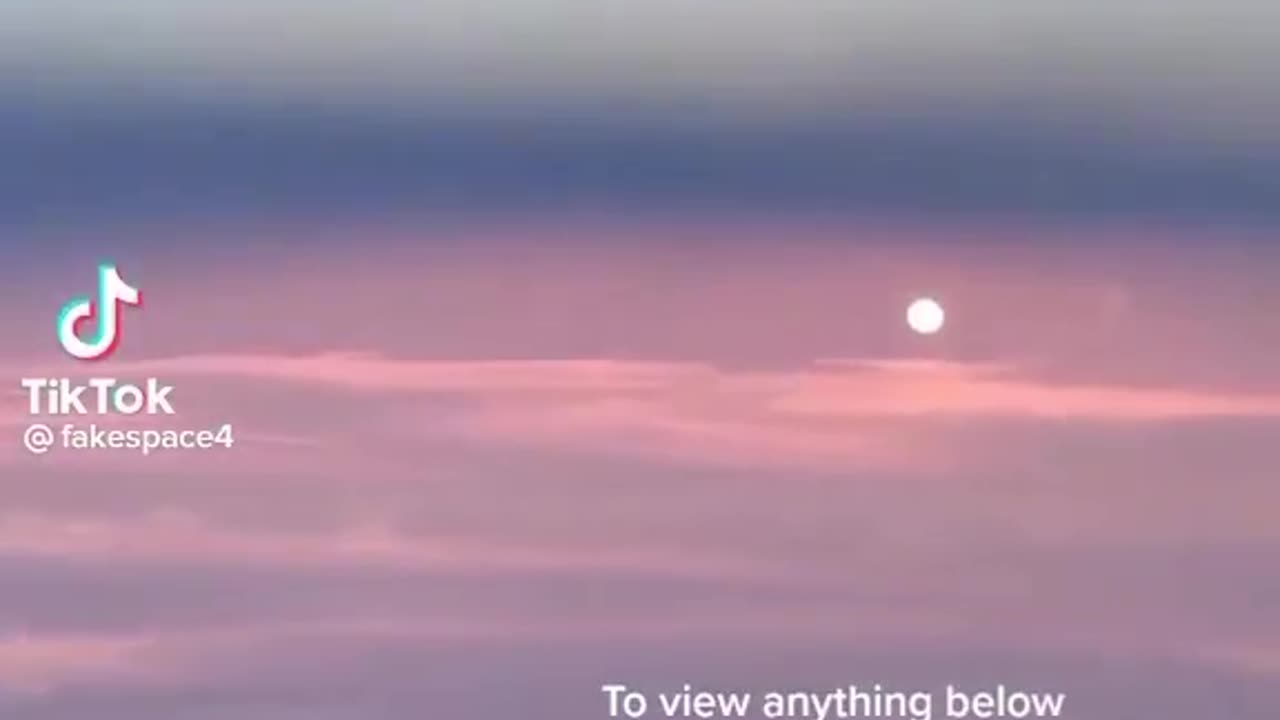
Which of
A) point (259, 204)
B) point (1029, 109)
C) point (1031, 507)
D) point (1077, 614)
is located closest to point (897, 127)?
point (1029, 109)

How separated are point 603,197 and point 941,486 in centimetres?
63

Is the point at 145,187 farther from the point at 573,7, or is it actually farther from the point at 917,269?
the point at 917,269

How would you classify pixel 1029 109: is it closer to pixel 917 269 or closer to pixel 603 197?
pixel 917 269

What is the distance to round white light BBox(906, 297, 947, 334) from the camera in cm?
226

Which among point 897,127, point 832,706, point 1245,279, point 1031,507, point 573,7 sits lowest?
point 832,706

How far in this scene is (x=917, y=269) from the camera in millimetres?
2260

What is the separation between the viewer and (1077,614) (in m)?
2.26

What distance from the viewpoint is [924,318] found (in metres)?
2.26

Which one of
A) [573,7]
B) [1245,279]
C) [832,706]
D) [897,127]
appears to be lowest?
[832,706]

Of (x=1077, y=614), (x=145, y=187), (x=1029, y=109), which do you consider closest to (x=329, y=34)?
(x=145, y=187)

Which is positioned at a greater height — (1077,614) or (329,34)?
(329,34)

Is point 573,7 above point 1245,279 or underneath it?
above

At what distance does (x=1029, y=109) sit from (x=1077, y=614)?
2.35 feet

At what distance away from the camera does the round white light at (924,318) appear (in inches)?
89.0
